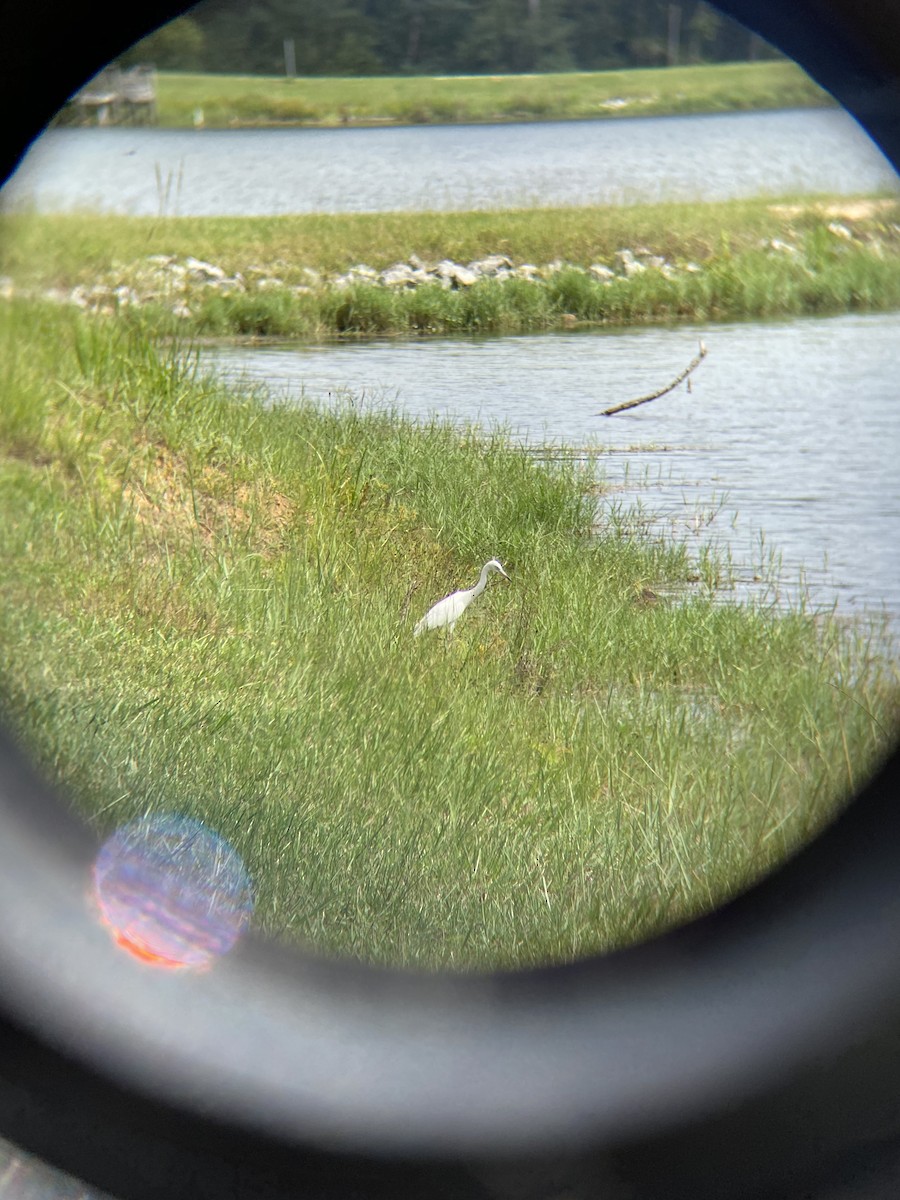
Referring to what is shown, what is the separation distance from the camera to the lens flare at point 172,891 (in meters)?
1.42

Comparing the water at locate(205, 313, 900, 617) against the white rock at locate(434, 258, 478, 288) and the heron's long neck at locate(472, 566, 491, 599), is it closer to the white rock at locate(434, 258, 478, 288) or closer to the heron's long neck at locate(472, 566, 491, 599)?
the white rock at locate(434, 258, 478, 288)

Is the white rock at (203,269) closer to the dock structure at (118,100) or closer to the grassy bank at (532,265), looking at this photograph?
the grassy bank at (532,265)

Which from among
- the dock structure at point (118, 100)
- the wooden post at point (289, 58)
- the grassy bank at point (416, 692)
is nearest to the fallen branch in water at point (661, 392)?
the grassy bank at point (416, 692)

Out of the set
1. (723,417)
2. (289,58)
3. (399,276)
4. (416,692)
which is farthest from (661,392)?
(289,58)

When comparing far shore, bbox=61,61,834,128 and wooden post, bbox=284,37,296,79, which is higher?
wooden post, bbox=284,37,296,79

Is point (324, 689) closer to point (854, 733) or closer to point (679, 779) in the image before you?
point (679, 779)

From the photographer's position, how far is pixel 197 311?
2.39 m

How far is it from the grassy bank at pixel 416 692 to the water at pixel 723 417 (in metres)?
0.08

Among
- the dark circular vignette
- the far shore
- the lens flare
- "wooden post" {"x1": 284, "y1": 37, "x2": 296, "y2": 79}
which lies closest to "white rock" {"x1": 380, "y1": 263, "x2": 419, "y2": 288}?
the far shore

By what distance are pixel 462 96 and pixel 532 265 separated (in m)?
0.33

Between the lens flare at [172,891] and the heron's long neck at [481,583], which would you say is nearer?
the lens flare at [172,891]

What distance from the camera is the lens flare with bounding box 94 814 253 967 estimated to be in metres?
1.42

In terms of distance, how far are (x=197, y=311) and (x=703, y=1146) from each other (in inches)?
74.8

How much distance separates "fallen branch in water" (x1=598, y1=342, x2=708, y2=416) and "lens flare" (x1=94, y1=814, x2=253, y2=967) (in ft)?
3.58
